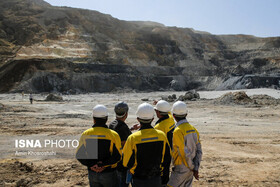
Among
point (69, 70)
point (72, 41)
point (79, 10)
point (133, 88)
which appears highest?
point (79, 10)

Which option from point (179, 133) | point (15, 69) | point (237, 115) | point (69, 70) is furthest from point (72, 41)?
point (179, 133)

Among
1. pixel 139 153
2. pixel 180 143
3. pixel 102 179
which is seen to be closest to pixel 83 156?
pixel 102 179

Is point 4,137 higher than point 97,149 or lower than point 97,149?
lower

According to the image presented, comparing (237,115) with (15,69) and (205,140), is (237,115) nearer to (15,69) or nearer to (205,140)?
(205,140)

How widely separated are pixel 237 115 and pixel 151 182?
50.1 ft

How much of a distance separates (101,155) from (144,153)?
52cm

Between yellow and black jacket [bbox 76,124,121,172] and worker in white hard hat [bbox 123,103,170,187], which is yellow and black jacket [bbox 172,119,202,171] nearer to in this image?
worker in white hard hat [bbox 123,103,170,187]

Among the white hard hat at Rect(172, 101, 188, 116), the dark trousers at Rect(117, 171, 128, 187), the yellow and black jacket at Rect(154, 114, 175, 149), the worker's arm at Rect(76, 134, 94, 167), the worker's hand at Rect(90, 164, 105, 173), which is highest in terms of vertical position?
the white hard hat at Rect(172, 101, 188, 116)

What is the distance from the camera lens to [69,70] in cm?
4778

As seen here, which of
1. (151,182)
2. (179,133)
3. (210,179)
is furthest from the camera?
(210,179)

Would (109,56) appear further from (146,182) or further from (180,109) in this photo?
(146,182)

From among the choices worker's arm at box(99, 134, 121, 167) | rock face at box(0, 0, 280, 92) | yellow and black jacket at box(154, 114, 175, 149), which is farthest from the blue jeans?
rock face at box(0, 0, 280, 92)

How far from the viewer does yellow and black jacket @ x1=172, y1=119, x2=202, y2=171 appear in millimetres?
3270

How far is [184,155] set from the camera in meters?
3.27
